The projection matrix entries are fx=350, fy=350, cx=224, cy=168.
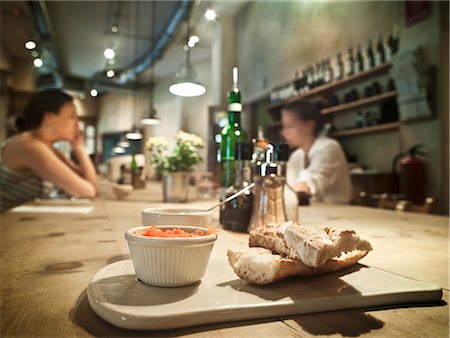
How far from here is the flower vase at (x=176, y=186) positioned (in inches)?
76.4

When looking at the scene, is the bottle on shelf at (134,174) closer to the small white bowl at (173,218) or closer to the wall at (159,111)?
the small white bowl at (173,218)

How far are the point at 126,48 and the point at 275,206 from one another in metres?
8.14

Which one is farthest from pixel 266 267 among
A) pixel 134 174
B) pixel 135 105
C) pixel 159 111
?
pixel 135 105

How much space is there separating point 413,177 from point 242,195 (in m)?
2.83

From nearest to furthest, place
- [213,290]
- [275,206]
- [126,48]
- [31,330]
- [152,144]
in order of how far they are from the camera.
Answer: [31,330] → [213,290] → [275,206] → [152,144] → [126,48]

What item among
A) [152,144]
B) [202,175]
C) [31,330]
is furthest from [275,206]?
[202,175]

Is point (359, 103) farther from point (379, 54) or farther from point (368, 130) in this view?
point (379, 54)

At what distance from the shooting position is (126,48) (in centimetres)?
820

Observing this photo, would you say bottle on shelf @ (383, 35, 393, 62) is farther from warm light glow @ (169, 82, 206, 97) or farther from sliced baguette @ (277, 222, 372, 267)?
sliced baguette @ (277, 222, 372, 267)

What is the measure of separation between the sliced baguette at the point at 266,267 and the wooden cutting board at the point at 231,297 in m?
0.01

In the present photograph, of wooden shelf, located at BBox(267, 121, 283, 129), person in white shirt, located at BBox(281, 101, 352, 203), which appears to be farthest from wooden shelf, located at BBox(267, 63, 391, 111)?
person in white shirt, located at BBox(281, 101, 352, 203)

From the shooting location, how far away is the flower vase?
1.94 metres

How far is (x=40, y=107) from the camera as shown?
239cm

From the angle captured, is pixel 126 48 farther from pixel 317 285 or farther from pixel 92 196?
pixel 317 285
